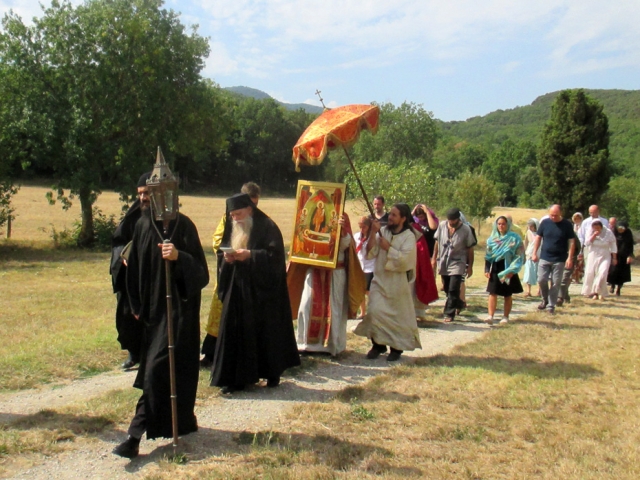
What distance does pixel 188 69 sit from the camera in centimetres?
2412

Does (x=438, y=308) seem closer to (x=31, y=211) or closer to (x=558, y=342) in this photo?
(x=558, y=342)

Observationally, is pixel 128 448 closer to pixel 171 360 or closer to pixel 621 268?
pixel 171 360

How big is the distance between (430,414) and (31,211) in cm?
3654

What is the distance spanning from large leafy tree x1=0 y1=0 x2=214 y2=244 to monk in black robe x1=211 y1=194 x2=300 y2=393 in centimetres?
1751

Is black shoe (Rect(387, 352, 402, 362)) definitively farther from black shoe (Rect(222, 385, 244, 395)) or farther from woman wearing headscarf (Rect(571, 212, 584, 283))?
woman wearing headscarf (Rect(571, 212, 584, 283))

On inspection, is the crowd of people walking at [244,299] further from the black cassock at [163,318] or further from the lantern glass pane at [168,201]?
the lantern glass pane at [168,201]

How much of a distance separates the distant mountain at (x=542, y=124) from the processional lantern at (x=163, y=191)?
7143 cm

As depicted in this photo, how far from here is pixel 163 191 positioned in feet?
14.8

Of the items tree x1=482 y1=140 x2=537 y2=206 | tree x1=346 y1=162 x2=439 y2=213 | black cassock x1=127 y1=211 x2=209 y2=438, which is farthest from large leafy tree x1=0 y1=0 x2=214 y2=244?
tree x1=482 y1=140 x2=537 y2=206

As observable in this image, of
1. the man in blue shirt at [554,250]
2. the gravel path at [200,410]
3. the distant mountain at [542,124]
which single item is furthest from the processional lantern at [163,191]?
the distant mountain at [542,124]

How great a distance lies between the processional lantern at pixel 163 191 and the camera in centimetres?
450

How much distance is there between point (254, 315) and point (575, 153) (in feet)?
83.9

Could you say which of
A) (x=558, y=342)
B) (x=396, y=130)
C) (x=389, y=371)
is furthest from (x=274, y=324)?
(x=396, y=130)

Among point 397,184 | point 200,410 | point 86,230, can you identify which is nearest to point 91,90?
point 86,230
